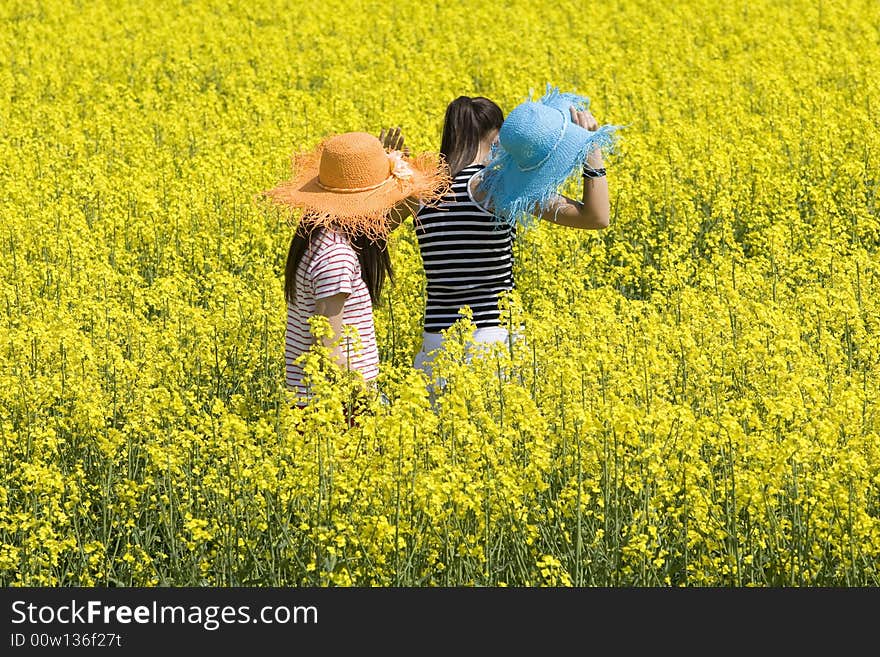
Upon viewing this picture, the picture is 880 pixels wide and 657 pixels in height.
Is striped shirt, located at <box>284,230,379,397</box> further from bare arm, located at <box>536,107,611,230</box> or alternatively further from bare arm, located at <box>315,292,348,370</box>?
bare arm, located at <box>536,107,611,230</box>

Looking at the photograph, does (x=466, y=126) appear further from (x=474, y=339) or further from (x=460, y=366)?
(x=460, y=366)

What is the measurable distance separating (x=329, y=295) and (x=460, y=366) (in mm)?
583

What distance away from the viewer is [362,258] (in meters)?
5.37

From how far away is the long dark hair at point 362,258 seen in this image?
17.3 ft

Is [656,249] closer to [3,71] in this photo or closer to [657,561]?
[657,561]

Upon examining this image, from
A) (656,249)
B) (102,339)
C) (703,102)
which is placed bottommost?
(102,339)

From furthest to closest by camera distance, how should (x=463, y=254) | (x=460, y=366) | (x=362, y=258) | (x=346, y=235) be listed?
(x=463, y=254) < (x=362, y=258) < (x=346, y=235) < (x=460, y=366)

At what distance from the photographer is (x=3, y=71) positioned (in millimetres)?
13320

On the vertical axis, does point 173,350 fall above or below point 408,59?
below

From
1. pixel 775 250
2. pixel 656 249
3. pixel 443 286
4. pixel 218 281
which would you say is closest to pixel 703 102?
pixel 656 249

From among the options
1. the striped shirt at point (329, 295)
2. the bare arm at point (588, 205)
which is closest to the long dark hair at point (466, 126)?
the bare arm at point (588, 205)

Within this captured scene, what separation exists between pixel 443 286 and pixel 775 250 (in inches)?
108

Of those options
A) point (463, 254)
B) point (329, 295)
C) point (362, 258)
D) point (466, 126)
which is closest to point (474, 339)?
point (463, 254)

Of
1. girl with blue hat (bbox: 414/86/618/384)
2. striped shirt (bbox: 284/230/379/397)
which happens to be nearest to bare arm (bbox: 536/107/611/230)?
girl with blue hat (bbox: 414/86/618/384)
